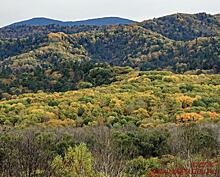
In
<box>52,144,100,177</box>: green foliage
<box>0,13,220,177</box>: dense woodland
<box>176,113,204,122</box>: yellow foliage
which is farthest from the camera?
<box>176,113,204,122</box>: yellow foliage

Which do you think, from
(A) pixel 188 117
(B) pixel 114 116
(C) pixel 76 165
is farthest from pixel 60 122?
(C) pixel 76 165

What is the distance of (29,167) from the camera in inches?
578

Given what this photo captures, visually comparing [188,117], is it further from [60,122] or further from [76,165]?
[76,165]

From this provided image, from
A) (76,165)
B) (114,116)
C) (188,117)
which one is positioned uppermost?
(76,165)

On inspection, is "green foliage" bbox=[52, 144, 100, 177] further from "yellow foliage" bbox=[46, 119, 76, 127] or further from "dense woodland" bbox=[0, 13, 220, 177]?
"yellow foliage" bbox=[46, 119, 76, 127]

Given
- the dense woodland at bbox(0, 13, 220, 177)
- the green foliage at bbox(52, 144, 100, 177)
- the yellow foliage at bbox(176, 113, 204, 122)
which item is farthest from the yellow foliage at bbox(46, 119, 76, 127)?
the green foliage at bbox(52, 144, 100, 177)

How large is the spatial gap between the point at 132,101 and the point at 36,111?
13.6m

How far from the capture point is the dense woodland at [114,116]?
18359 millimetres

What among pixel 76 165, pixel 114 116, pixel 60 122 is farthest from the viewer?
pixel 114 116

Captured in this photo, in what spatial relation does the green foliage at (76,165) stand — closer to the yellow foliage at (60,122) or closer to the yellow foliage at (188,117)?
the yellow foliage at (60,122)

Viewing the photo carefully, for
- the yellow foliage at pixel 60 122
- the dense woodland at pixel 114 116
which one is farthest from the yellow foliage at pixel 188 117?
the yellow foliage at pixel 60 122

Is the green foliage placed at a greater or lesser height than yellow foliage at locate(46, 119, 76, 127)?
greater

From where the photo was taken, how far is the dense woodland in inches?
723

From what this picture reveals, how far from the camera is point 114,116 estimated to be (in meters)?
58.9
